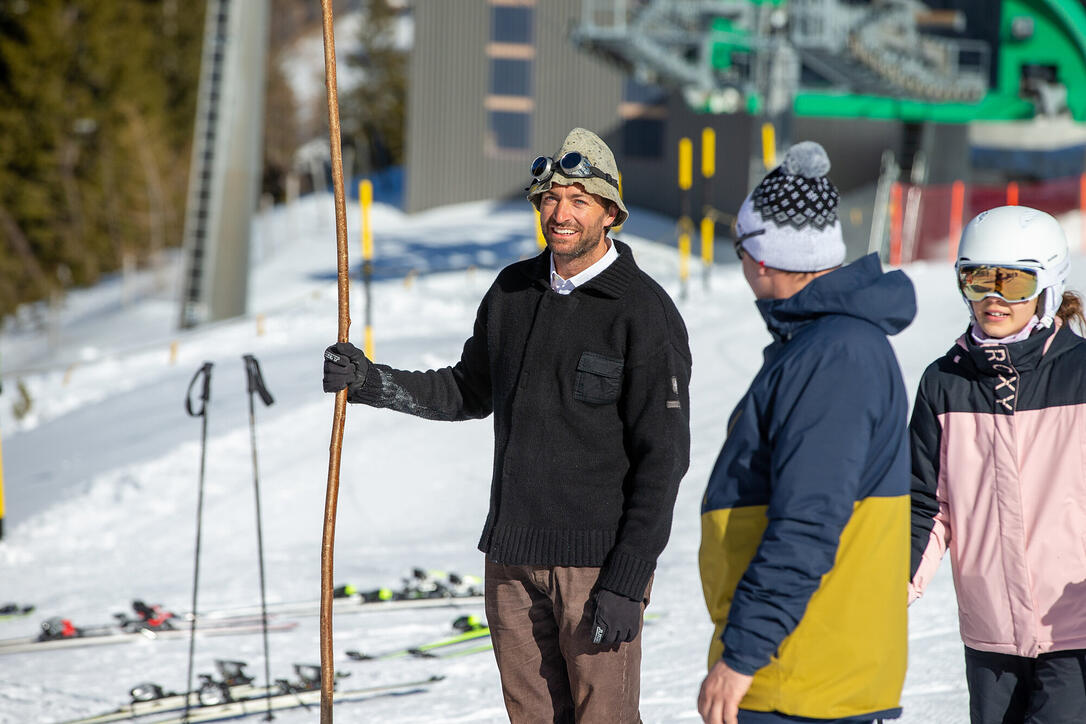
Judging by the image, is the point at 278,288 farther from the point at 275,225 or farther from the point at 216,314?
the point at 275,225

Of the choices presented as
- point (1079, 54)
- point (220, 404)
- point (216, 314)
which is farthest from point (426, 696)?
point (1079, 54)

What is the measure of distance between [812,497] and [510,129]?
28.0 m

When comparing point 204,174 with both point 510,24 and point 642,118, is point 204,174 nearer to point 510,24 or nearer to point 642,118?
point 642,118

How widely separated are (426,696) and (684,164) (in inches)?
381

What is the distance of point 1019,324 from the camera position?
9.43ft

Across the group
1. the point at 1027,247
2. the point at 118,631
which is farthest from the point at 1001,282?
the point at 118,631

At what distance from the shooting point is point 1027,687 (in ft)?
9.57

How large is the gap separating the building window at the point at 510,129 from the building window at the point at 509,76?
0.52 meters

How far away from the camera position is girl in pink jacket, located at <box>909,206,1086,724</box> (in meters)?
2.82

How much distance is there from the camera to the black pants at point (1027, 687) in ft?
9.21

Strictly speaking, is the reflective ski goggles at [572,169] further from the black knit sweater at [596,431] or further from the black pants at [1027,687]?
the black pants at [1027,687]

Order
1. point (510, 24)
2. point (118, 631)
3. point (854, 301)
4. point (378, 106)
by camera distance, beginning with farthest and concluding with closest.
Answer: point (378, 106) → point (510, 24) → point (118, 631) → point (854, 301)

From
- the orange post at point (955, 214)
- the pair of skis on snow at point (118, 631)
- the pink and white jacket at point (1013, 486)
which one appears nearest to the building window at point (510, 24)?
the orange post at point (955, 214)

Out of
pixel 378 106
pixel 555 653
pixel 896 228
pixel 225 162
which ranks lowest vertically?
pixel 378 106
